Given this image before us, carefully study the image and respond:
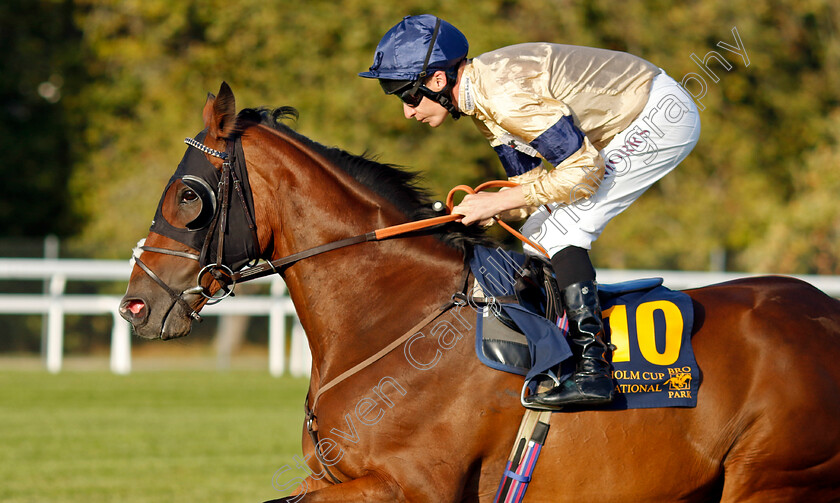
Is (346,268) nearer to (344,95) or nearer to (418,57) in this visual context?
(418,57)

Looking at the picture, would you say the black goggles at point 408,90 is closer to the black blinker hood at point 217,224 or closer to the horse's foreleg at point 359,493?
the black blinker hood at point 217,224

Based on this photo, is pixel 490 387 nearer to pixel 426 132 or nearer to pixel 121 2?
pixel 426 132

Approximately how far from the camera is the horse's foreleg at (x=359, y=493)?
3.25m

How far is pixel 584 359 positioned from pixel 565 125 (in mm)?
857

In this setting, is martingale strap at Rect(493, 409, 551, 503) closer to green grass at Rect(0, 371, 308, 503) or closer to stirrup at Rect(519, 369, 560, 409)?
stirrup at Rect(519, 369, 560, 409)

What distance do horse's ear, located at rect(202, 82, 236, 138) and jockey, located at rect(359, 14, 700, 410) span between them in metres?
0.52

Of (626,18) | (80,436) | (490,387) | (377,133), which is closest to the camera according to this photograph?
(490,387)

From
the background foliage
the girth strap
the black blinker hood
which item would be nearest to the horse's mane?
the black blinker hood

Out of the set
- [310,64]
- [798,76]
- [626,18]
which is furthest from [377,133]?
[798,76]

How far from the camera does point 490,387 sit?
344cm

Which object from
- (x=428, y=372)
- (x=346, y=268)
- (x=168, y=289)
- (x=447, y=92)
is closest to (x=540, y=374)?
(x=428, y=372)

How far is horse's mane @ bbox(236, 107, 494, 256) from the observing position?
3.72 m

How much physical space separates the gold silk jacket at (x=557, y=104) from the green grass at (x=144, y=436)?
3359 mm

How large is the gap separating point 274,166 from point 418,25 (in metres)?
0.78
